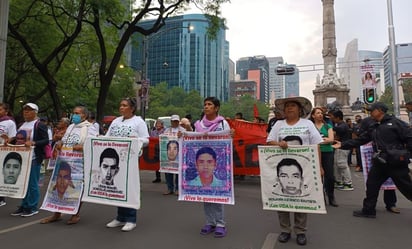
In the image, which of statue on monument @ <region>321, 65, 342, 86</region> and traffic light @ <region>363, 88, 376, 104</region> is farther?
statue on monument @ <region>321, 65, 342, 86</region>

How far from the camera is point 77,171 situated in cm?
549

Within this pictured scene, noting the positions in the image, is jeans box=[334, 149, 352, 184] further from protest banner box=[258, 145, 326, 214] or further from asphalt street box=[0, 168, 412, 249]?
protest banner box=[258, 145, 326, 214]

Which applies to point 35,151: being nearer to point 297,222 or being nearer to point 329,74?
point 297,222

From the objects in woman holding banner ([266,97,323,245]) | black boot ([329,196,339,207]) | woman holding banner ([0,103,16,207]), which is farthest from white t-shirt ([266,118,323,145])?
woman holding banner ([0,103,16,207])

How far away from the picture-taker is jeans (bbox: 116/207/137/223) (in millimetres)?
5320

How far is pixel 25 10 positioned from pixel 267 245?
52.7ft

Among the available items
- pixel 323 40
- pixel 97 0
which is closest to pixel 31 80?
pixel 97 0

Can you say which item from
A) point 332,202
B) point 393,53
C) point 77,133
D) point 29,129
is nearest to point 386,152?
point 332,202

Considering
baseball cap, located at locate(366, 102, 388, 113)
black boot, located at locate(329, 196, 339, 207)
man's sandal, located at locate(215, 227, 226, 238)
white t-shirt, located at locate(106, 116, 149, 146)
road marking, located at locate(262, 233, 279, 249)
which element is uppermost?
baseball cap, located at locate(366, 102, 388, 113)

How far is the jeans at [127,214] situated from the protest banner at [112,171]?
31 centimetres

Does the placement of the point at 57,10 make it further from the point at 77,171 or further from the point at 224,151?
the point at 224,151

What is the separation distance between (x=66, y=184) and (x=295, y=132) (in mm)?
3488

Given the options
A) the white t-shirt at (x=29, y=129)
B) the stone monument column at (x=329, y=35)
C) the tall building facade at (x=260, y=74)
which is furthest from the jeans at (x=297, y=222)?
the tall building facade at (x=260, y=74)

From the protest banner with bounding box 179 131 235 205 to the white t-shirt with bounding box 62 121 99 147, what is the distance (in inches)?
58.3
